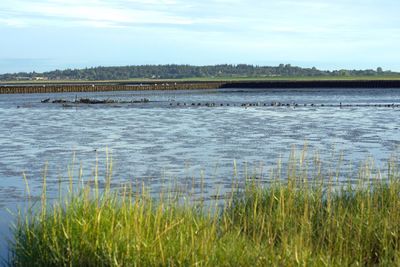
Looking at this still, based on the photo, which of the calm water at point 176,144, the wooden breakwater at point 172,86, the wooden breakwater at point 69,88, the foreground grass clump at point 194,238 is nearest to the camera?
the foreground grass clump at point 194,238

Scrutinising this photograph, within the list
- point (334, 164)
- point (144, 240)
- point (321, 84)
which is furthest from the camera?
point (321, 84)

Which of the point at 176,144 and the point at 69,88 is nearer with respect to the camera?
the point at 176,144

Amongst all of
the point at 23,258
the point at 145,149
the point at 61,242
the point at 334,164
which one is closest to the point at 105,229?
A: the point at 61,242

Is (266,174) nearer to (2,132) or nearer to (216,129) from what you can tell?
(216,129)

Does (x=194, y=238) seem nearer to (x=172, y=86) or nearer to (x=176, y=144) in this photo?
(x=176, y=144)

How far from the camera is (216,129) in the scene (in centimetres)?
4409

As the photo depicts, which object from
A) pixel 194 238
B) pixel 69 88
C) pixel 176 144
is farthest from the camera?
pixel 69 88

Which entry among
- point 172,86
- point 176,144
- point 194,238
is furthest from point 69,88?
point 194,238

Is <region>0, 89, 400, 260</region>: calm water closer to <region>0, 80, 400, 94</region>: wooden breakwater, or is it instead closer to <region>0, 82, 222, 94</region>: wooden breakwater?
<region>0, 82, 222, 94</region>: wooden breakwater

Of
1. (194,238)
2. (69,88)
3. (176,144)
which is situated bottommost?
(69,88)

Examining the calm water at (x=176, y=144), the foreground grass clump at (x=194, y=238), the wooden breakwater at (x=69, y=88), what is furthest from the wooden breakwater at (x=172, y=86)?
the foreground grass clump at (x=194, y=238)

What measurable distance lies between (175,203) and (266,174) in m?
10.2

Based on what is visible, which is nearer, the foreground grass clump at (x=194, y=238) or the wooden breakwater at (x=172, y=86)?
the foreground grass clump at (x=194, y=238)

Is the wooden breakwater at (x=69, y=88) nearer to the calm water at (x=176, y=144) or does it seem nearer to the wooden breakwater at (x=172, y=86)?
the wooden breakwater at (x=172, y=86)
